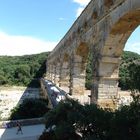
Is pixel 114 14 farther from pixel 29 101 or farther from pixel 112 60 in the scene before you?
pixel 29 101

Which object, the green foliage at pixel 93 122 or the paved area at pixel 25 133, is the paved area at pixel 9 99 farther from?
the green foliage at pixel 93 122

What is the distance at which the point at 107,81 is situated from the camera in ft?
45.5

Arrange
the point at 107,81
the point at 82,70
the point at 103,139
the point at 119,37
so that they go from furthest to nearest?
the point at 82,70 < the point at 107,81 < the point at 119,37 < the point at 103,139

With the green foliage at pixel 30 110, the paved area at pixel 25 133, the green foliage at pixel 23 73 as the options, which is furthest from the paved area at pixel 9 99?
the green foliage at pixel 23 73

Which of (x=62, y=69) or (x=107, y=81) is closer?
(x=107, y=81)

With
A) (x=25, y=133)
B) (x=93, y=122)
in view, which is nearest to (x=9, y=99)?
(x=25, y=133)

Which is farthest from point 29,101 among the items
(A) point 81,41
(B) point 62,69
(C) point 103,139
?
(C) point 103,139

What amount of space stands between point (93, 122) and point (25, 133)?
22.5 ft

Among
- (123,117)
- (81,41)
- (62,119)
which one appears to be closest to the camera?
(123,117)

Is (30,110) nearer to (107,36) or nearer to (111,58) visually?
(111,58)

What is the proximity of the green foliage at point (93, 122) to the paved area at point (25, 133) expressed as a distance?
9.32 ft

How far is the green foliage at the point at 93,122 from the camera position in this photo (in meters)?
8.45

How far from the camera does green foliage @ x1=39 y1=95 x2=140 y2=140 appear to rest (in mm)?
8453

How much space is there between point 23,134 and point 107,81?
5082 millimetres
